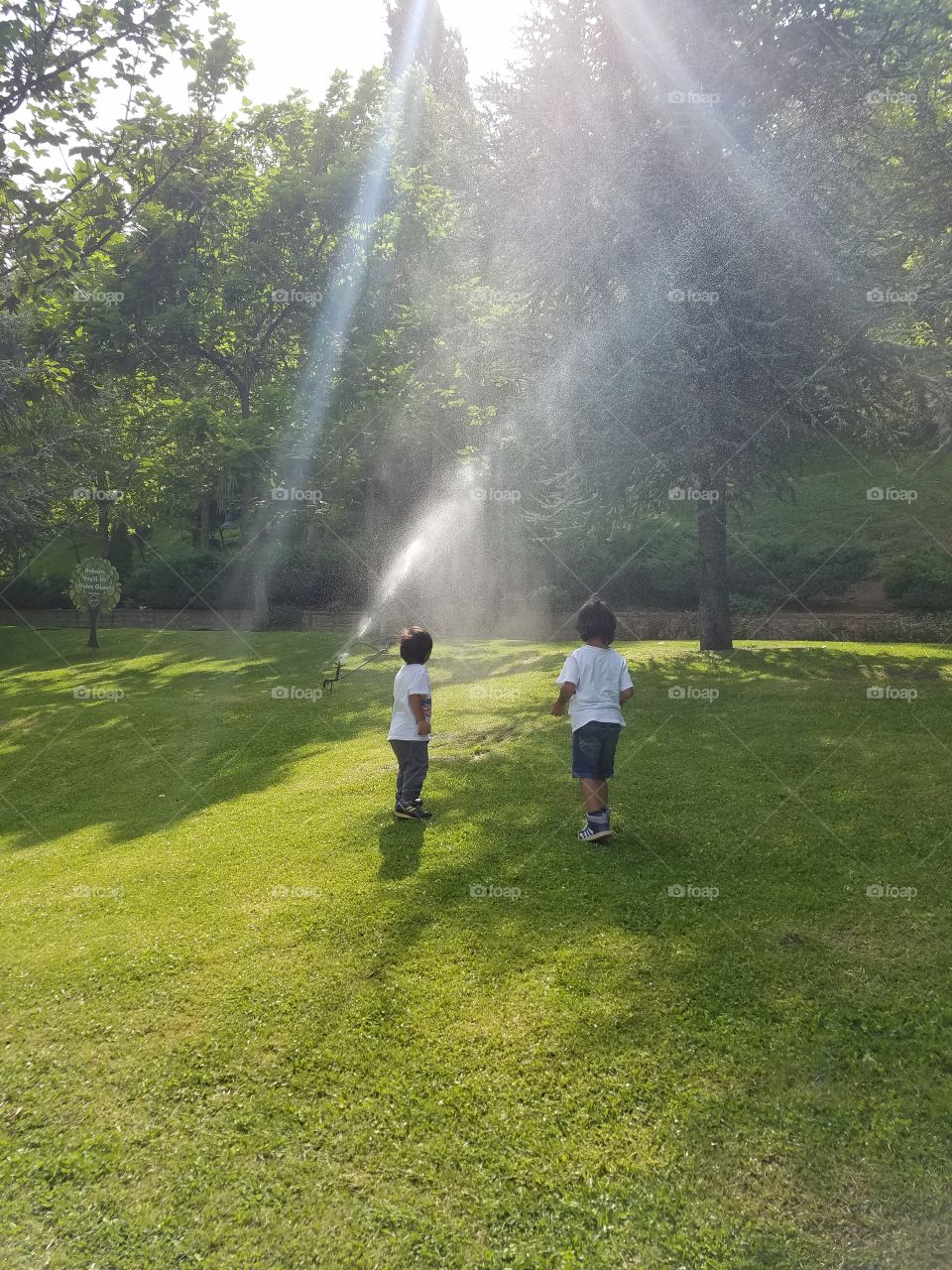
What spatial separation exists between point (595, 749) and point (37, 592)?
40.6m

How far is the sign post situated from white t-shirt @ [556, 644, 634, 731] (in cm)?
2646

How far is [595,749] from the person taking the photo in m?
7.55

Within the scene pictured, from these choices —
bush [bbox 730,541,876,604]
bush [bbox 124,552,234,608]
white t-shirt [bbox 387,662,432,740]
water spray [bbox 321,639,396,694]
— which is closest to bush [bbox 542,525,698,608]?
bush [bbox 730,541,876,604]

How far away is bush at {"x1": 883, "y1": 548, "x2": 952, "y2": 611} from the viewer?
23.2m

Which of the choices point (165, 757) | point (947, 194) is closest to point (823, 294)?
point (947, 194)

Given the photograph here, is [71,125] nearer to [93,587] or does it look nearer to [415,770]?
[415,770]

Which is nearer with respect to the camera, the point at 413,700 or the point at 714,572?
the point at 413,700

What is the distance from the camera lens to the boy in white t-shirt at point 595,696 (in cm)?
754

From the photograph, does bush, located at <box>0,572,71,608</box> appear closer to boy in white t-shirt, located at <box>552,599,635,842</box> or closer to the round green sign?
the round green sign

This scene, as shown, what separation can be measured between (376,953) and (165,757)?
30.0 ft

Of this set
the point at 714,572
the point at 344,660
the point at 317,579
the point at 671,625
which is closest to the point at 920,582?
the point at 671,625

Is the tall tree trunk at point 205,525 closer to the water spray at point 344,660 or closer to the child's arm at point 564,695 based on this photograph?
the water spray at point 344,660

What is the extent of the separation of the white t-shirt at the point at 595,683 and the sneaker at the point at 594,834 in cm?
115

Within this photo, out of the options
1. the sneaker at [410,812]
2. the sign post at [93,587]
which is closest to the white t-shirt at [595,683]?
the sneaker at [410,812]
